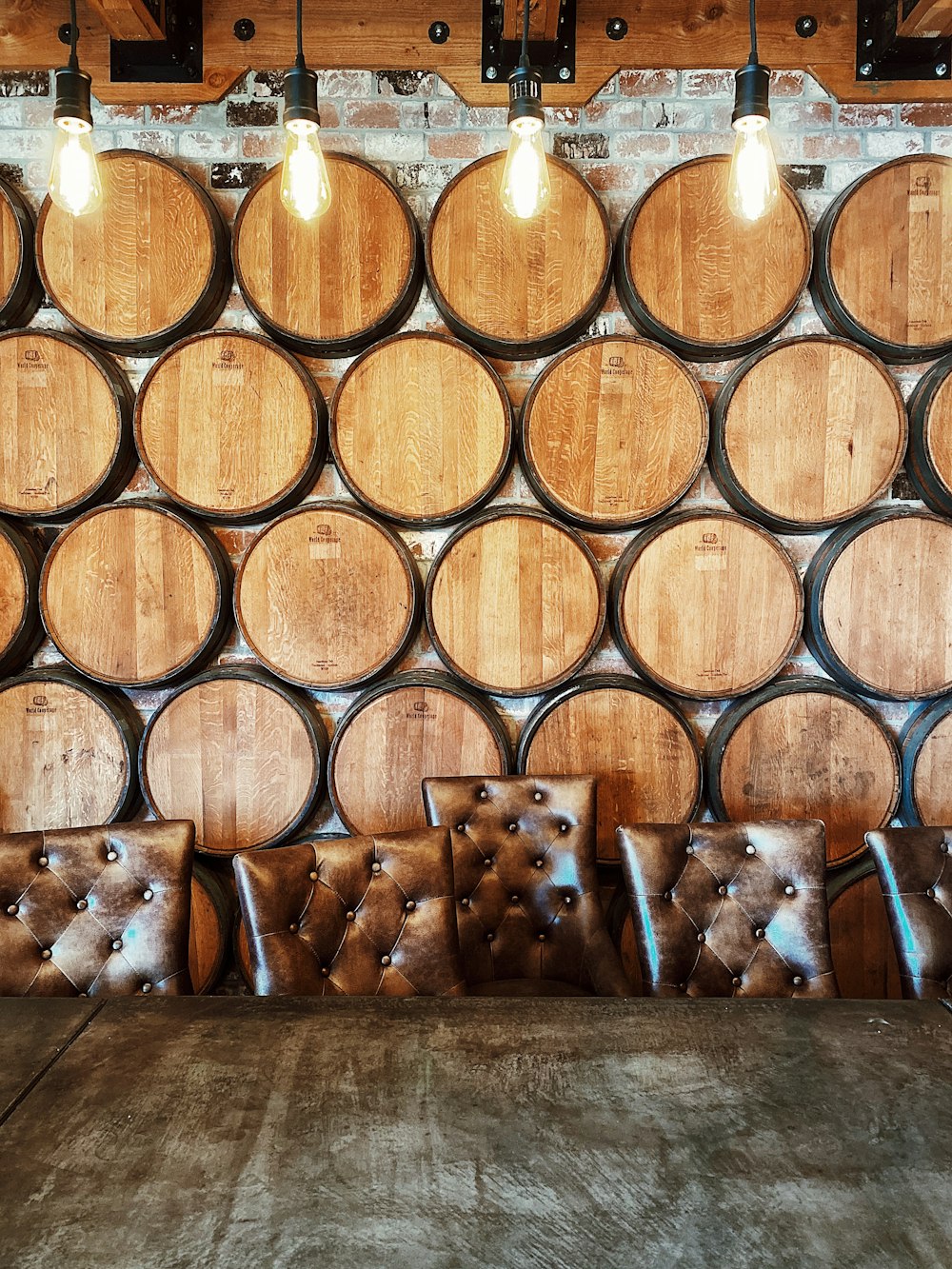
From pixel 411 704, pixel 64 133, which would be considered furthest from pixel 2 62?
pixel 411 704

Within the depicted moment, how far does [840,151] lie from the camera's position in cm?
261

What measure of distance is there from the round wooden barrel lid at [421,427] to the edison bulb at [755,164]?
106cm

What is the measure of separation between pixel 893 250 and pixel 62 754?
300cm

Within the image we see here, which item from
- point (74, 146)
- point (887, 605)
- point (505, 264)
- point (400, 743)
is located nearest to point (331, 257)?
point (505, 264)

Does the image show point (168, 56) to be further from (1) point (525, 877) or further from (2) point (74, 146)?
(1) point (525, 877)

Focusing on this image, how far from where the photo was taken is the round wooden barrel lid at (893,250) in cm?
248

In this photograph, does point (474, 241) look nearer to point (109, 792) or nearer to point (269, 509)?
point (269, 509)

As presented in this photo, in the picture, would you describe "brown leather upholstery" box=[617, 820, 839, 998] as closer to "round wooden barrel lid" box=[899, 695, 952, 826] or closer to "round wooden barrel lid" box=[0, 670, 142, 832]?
"round wooden barrel lid" box=[899, 695, 952, 826]

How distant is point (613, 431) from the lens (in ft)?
8.23

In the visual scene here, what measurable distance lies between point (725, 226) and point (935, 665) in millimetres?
1504

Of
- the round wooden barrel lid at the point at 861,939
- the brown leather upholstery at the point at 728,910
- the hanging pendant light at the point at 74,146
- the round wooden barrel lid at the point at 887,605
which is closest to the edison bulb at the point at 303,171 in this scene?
the hanging pendant light at the point at 74,146

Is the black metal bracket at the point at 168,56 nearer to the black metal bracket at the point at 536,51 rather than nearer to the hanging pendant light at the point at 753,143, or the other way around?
the black metal bracket at the point at 536,51

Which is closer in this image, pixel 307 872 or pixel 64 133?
pixel 64 133

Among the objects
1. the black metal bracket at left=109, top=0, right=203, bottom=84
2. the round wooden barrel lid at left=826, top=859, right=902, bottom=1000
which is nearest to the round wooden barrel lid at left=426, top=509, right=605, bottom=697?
the round wooden barrel lid at left=826, top=859, right=902, bottom=1000
